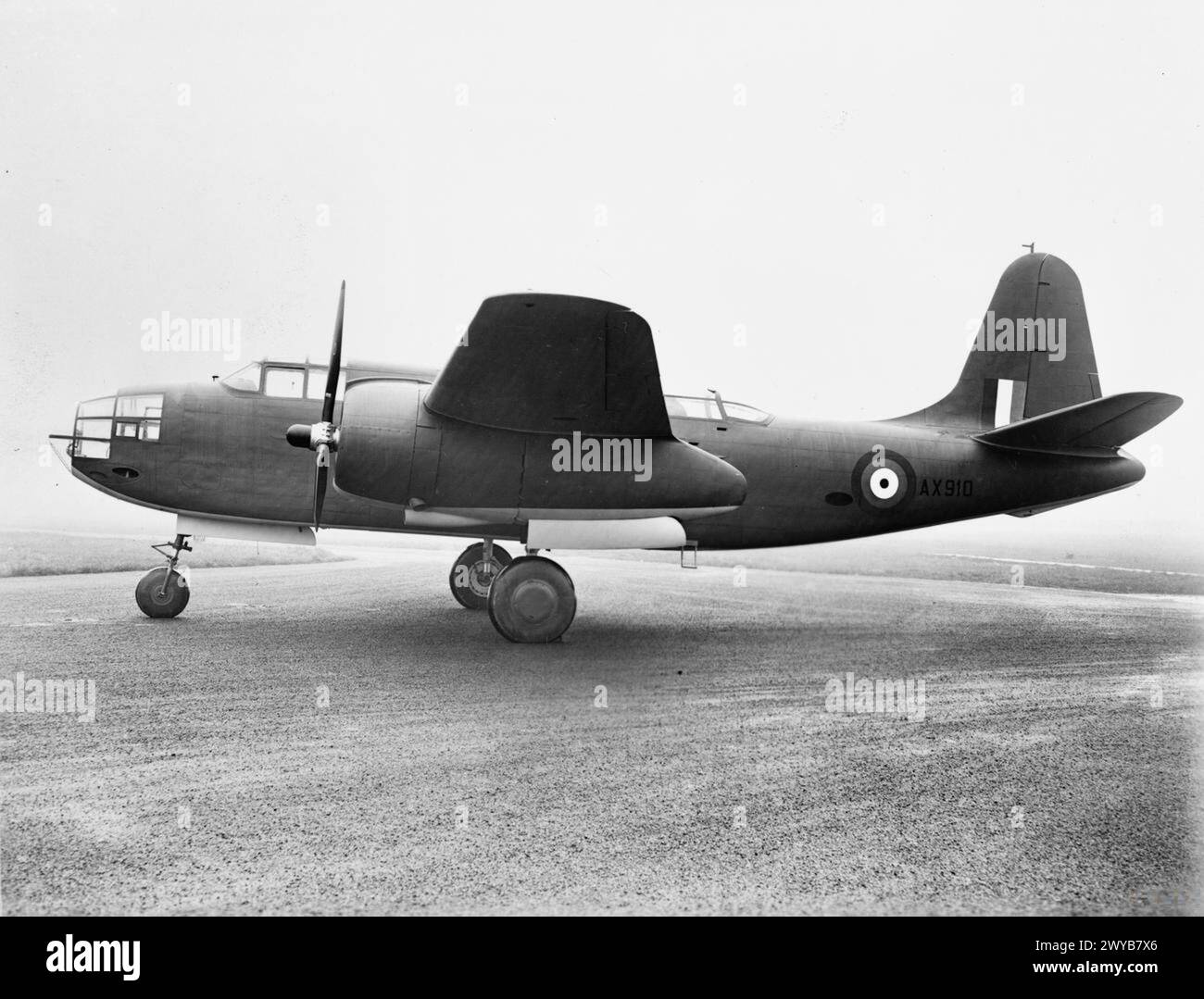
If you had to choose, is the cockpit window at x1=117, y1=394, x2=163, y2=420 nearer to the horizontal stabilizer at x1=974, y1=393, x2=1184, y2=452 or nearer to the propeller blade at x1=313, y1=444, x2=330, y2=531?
the propeller blade at x1=313, y1=444, x2=330, y2=531

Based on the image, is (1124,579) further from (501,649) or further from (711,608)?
(501,649)

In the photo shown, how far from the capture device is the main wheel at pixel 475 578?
34.1ft

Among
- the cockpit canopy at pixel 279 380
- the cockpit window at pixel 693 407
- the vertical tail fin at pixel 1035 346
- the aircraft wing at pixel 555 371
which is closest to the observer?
the aircraft wing at pixel 555 371

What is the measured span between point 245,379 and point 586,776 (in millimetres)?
6896

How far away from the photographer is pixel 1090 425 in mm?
9539

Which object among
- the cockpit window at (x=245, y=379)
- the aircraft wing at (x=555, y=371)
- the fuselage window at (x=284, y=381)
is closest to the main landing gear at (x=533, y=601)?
the aircraft wing at (x=555, y=371)

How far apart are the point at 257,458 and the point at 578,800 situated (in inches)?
258

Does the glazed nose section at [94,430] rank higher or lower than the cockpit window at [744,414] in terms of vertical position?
lower

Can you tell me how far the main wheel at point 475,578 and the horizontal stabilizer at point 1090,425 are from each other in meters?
6.80

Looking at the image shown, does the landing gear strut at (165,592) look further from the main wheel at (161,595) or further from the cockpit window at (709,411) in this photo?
the cockpit window at (709,411)

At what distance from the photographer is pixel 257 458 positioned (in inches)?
338

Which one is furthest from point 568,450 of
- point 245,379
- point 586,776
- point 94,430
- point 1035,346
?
point 1035,346

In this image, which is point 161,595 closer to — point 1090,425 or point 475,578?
point 475,578

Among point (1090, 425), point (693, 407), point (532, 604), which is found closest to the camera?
point (532, 604)
